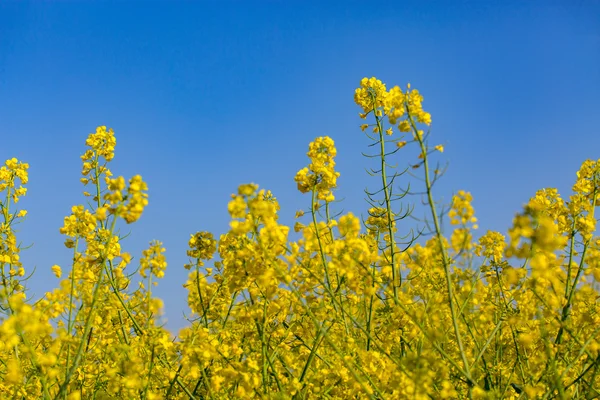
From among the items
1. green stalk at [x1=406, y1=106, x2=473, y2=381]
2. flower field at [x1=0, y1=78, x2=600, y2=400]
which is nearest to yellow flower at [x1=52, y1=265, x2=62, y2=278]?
flower field at [x1=0, y1=78, x2=600, y2=400]

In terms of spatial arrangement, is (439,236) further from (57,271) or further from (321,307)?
(57,271)

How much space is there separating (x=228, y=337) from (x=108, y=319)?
162 centimetres

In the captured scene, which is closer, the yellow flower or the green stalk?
the green stalk

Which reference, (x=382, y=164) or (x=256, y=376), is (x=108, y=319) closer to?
(x=256, y=376)

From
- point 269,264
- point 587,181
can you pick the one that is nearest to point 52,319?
point 269,264

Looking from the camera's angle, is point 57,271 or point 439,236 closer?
point 439,236

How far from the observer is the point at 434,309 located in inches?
132

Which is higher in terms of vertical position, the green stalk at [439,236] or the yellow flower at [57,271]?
the yellow flower at [57,271]

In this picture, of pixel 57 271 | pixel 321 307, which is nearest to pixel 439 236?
pixel 321 307

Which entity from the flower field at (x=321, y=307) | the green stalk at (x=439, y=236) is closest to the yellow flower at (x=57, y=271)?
the flower field at (x=321, y=307)

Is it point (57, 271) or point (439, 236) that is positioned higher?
point (57, 271)

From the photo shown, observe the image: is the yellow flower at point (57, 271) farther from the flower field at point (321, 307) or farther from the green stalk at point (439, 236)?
the green stalk at point (439, 236)

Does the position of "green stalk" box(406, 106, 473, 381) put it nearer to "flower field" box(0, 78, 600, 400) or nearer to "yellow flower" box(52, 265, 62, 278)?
"flower field" box(0, 78, 600, 400)

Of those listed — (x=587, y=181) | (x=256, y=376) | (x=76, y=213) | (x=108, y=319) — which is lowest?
(x=256, y=376)
